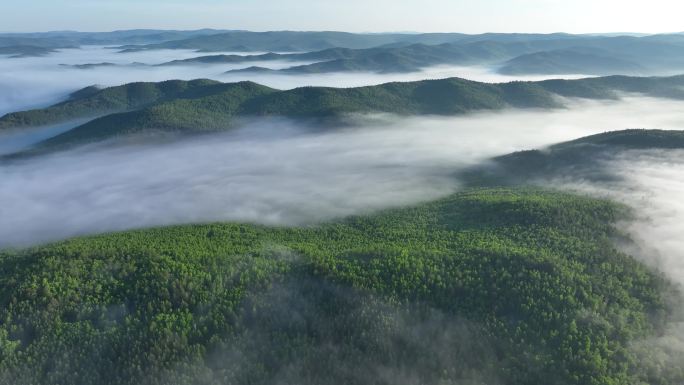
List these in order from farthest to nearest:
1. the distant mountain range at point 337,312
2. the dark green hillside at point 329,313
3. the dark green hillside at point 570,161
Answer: the dark green hillside at point 570,161, the distant mountain range at point 337,312, the dark green hillside at point 329,313

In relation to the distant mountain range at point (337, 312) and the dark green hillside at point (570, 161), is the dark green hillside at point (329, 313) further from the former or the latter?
the dark green hillside at point (570, 161)

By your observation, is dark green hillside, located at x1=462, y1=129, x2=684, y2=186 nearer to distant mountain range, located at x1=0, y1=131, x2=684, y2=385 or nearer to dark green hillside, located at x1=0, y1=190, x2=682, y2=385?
distant mountain range, located at x1=0, y1=131, x2=684, y2=385

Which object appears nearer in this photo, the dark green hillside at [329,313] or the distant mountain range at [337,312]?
the dark green hillside at [329,313]

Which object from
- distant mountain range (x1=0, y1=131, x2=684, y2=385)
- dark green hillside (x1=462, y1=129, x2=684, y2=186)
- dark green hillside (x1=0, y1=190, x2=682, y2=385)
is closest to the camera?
dark green hillside (x1=0, y1=190, x2=682, y2=385)

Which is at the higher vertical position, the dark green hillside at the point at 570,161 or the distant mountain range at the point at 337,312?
the dark green hillside at the point at 570,161

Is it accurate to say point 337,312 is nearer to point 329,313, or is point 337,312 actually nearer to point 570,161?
point 329,313

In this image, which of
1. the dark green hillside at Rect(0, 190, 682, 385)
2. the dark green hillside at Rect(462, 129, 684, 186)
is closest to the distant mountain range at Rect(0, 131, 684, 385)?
the dark green hillside at Rect(0, 190, 682, 385)

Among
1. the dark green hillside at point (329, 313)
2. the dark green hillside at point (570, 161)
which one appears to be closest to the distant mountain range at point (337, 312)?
the dark green hillside at point (329, 313)

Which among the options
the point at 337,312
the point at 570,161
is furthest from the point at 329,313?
the point at 570,161
